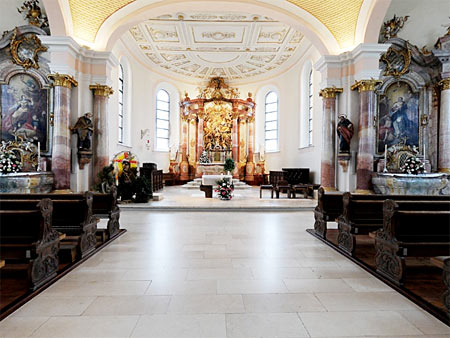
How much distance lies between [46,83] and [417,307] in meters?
10.8

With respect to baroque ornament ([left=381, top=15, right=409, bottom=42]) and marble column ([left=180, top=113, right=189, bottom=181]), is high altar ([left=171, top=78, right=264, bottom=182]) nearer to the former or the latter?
marble column ([left=180, top=113, right=189, bottom=181])

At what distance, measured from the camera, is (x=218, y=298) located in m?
2.91

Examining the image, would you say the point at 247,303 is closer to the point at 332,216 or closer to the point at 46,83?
the point at 332,216

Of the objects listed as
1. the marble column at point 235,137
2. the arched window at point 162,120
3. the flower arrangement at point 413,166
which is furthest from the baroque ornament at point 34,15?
the flower arrangement at point 413,166

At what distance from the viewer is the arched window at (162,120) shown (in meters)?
18.0

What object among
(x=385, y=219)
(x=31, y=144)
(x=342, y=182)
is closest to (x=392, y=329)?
(x=385, y=219)

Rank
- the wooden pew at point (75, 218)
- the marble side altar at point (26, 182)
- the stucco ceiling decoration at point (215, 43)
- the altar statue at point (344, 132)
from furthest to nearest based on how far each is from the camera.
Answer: the stucco ceiling decoration at point (215, 43) → the altar statue at point (344, 132) → the marble side altar at point (26, 182) → the wooden pew at point (75, 218)

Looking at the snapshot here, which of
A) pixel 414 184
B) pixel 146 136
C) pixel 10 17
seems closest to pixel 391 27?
pixel 414 184

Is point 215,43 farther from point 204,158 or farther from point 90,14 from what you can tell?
point 204,158

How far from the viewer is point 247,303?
9.19 ft

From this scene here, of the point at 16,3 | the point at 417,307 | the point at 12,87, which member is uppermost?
the point at 16,3

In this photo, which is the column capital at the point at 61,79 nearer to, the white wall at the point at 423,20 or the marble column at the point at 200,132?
the marble column at the point at 200,132

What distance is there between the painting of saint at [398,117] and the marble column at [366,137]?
73 cm

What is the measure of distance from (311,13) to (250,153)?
32.7 feet
